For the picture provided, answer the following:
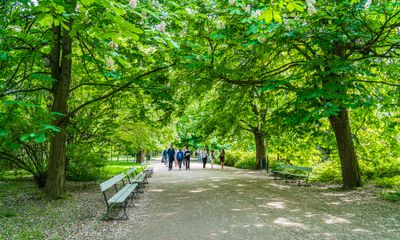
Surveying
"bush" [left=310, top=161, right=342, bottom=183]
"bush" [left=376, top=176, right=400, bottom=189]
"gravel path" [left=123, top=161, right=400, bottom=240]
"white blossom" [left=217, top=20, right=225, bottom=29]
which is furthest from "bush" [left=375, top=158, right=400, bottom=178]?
"white blossom" [left=217, top=20, right=225, bottom=29]

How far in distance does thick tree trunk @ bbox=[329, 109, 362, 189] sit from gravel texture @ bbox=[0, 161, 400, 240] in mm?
675

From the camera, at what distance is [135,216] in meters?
7.48

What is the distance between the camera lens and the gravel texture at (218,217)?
5883 millimetres

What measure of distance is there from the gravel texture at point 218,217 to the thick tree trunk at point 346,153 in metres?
0.67

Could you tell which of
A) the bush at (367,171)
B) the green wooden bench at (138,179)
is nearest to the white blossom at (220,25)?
the green wooden bench at (138,179)

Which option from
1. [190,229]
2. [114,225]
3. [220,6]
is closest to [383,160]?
[220,6]

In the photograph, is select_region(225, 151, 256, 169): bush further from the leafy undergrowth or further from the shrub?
the leafy undergrowth

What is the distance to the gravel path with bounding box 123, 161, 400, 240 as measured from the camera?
19.1 ft

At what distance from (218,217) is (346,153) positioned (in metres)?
6.87


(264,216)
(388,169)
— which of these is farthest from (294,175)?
(264,216)

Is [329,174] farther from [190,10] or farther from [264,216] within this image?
[190,10]

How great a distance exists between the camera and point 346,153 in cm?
1172

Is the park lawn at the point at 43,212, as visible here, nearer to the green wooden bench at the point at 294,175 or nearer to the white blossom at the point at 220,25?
the white blossom at the point at 220,25

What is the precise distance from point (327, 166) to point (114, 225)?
12.1m
